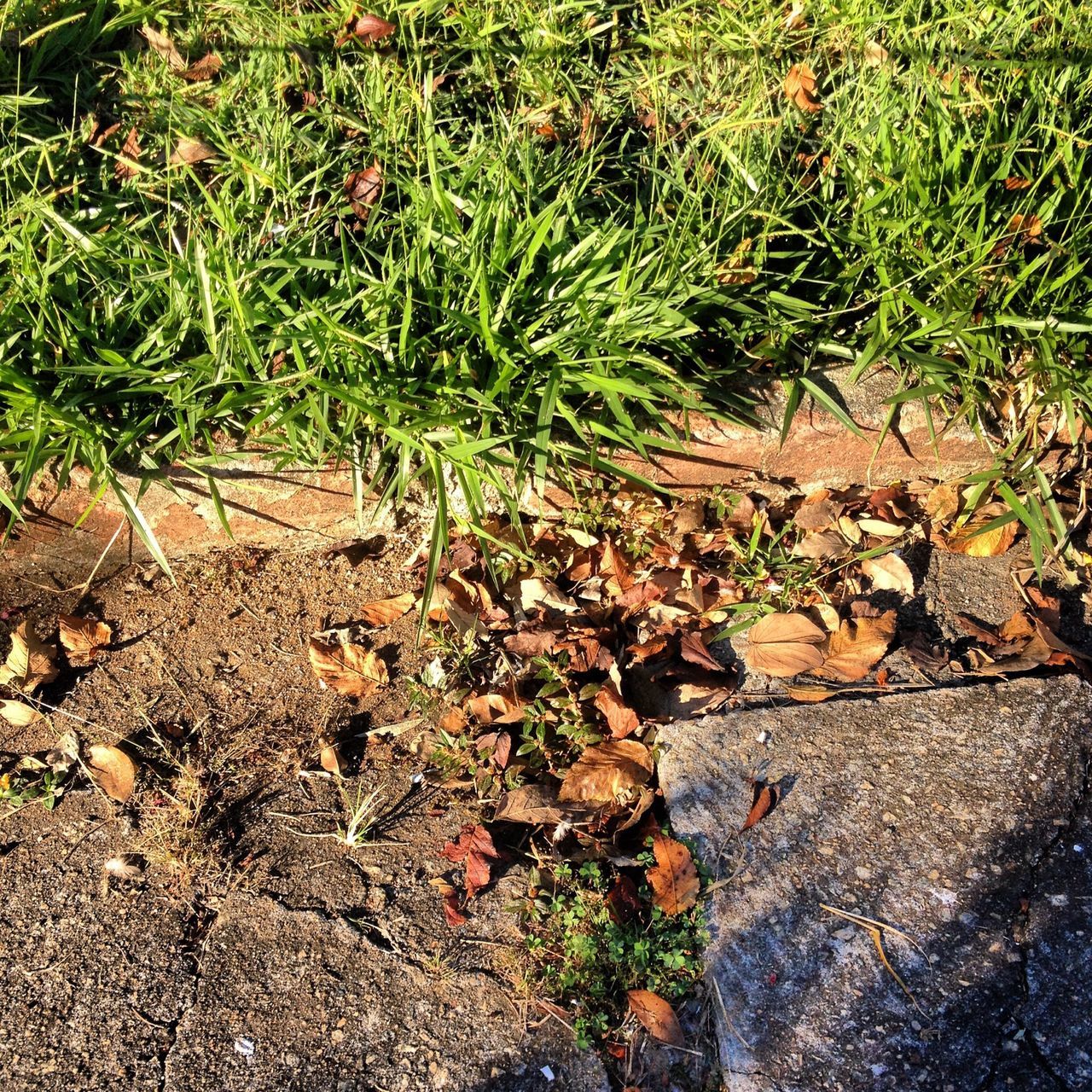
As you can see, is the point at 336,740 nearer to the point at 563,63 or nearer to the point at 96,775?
the point at 96,775

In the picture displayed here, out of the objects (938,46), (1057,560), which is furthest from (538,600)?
(938,46)

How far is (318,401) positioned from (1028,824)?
1753 millimetres

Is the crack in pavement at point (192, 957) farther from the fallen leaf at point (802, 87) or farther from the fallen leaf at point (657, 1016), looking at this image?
the fallen leaf at point (802, 87)

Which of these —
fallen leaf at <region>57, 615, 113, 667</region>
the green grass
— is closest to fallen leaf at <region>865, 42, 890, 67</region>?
the green grass

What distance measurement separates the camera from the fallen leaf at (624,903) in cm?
181

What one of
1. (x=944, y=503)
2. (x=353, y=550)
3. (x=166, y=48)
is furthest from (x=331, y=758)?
(x=166, y=48)

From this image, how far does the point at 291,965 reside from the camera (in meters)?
1.84

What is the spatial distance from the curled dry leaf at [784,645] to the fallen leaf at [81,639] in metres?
1.59

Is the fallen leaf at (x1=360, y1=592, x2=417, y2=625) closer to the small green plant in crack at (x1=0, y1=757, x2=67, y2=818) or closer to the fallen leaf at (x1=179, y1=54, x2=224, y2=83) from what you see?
the small green plant in crack at (x1=0, y1=757, x2=67, y2=818)

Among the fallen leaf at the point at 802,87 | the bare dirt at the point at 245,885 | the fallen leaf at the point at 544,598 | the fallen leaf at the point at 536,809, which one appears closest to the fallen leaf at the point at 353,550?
the bare dirt at the point at 245,885

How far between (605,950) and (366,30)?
2528 millimetres

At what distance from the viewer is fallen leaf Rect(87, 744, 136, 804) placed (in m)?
2.11

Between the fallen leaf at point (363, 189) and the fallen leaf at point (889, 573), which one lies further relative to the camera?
the fallen leaf at point (363, 189)

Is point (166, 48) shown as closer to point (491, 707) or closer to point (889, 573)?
point (491, 707)
